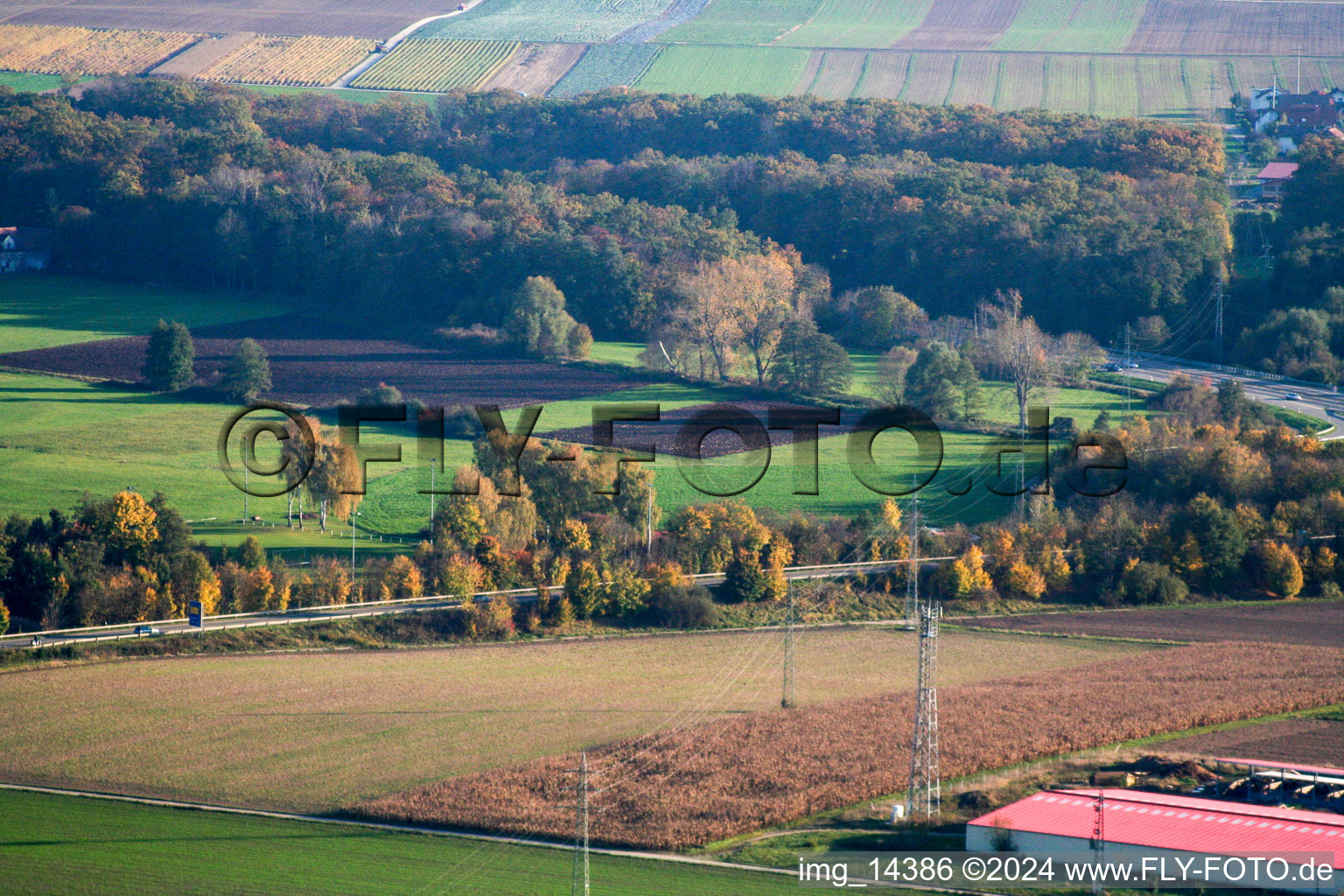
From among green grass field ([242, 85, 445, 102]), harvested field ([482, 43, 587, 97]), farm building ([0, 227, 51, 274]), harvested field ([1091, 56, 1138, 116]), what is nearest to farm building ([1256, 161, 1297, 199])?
harvested field ([1091, 56, 1138, 116])

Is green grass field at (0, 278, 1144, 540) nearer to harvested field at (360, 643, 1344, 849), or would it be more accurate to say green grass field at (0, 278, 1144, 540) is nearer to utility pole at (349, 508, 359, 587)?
utility pole at (349, 508, 359, 587)

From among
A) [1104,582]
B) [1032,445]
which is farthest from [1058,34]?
[1104,582]

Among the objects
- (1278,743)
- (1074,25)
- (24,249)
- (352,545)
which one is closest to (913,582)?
(1278,743)

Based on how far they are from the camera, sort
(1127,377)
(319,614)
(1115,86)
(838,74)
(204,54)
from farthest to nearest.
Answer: (838,74), (204,54), (1115,86), (1127,377), (319,614)

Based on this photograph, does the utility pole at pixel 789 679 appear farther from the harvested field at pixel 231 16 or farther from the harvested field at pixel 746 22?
the harvested field at pixel 231 16

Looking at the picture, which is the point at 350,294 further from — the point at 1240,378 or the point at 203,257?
the point at 1240,378

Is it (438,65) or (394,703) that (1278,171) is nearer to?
(438,65)
